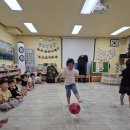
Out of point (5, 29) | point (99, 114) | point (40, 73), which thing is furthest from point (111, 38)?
point (99, 114)

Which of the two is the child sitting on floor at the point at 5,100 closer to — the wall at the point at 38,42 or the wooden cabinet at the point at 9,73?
the wooden cabinet at the point at 9,73

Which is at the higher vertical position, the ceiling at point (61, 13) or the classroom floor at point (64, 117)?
the ceiling at point (61, 13)

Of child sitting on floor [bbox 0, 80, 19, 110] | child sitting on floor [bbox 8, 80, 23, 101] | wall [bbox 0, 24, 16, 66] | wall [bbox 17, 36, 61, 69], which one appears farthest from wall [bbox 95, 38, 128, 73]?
child sitting on floor [bbox 0, 80, 19, 110]

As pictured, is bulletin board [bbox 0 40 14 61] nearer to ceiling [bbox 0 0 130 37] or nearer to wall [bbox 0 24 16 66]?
wall [bbox 0 24 16 66]

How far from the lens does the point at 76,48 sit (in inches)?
493

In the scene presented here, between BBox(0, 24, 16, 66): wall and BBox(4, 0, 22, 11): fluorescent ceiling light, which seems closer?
BBox(4, 0, 22, 11): fluorescent ceiling light

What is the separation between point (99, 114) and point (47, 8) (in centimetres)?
358

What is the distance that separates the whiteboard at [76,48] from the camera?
40.8ft

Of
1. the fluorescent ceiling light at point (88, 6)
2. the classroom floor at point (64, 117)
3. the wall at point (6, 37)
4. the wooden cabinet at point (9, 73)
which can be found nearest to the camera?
the classroom floor at point (64, 117)

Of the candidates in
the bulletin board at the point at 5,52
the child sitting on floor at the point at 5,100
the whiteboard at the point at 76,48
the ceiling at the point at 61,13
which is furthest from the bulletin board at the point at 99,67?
the child sitting on floor at the point at 5,100

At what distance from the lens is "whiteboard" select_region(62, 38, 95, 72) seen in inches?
490

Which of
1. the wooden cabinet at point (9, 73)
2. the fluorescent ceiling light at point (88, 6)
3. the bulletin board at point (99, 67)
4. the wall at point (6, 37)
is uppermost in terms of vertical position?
the fluorescent ceiling light at point (88, 6)

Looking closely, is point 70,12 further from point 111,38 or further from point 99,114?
point 111,38

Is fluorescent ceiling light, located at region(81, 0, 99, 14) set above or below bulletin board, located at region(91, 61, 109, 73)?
above
